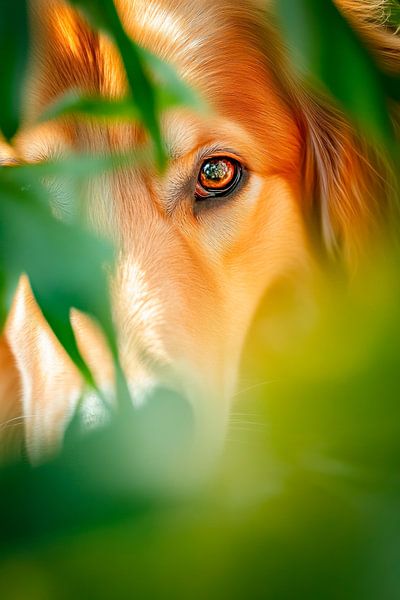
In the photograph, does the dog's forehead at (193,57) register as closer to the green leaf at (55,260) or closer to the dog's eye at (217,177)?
the dog's eye at (217,177)

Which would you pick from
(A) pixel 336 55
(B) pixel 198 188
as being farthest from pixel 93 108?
(B) pixel 198 188

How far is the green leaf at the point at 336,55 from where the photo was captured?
2.13 ft

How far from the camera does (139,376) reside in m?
1.01

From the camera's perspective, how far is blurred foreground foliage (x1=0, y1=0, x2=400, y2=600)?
62cm

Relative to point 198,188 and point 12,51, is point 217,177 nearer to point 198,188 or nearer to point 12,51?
point 198,188

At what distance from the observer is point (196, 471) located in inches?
38.5

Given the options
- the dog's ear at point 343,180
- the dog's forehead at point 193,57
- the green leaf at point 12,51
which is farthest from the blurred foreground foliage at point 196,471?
the dog's ear at point 343,180

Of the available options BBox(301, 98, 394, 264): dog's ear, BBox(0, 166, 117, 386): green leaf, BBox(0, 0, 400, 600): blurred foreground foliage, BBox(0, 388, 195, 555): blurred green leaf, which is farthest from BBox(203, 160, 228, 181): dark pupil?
BBox(0, 166, 117, 386): green leaf

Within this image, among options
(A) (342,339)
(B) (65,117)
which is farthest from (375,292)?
(B) (65,117)

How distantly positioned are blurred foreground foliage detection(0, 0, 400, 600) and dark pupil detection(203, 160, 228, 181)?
47 cm

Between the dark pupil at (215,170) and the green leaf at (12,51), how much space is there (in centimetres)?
80

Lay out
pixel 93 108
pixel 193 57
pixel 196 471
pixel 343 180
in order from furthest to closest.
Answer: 1. pixel 343 180
2. pixel 193 57
3. pixel 196 471
4. pixel 93 108

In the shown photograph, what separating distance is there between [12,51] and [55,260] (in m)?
0.17

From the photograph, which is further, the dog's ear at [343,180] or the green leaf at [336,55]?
the dog's ear at [343,180]
